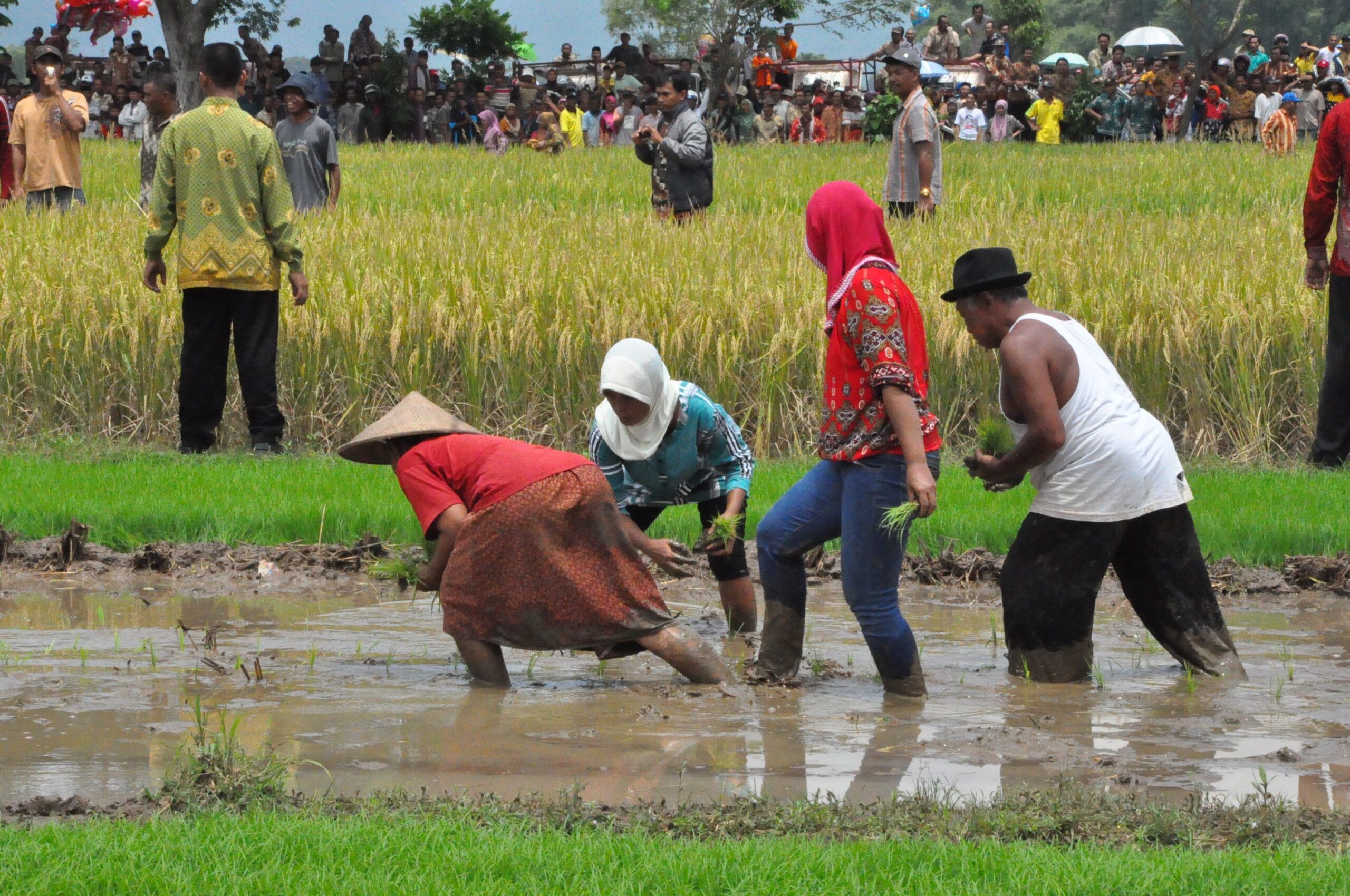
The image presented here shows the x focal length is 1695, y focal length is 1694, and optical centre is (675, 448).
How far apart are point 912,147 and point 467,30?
104 ft

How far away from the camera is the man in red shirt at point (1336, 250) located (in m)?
9.02

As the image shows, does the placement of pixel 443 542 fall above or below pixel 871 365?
below

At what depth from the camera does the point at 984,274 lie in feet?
17.3

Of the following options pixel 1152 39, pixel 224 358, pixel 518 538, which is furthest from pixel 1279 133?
pixel 518 538

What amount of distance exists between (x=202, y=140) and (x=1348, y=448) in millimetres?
6514

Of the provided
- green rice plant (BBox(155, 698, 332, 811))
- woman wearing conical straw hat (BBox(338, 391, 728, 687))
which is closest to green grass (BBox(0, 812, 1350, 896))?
green rice plant (BBox(155, 698, 332, 811))

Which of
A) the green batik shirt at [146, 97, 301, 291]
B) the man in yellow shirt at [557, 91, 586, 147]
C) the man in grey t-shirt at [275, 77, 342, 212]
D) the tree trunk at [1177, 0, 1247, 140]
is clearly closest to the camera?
the green batik shirt at [146, 97, 301, 291]

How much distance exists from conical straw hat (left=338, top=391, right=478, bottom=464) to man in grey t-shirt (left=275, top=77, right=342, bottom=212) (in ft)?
25.3

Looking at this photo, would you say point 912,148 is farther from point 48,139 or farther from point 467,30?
point 467,30

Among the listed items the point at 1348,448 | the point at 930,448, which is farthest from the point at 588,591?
the point at 1348,448

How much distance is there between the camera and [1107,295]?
10578 mm

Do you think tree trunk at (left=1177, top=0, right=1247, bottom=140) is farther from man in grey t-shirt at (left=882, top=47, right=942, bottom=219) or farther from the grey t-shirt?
the grey t-shirt

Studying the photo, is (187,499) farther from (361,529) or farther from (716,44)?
(716,44)

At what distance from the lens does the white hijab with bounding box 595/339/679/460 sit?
5.43 m
